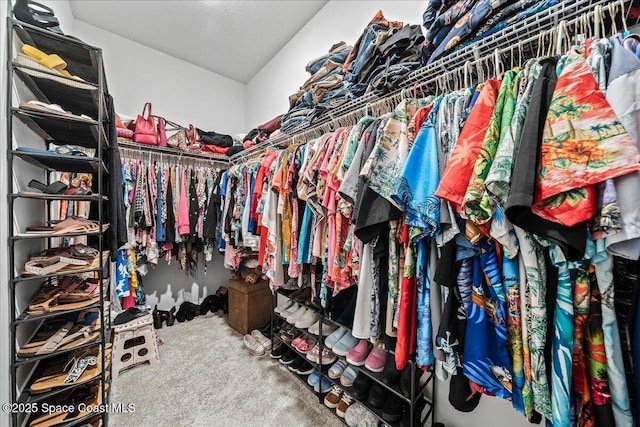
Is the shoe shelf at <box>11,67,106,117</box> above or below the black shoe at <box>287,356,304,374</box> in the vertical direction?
above

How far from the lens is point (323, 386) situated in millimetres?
1455

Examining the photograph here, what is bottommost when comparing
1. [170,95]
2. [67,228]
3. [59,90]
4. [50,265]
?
[50,265]

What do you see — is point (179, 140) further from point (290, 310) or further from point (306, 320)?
point (306, 320)

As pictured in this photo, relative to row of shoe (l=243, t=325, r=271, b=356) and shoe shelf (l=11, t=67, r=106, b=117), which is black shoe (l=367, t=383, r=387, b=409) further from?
shoe shelf (l=11, t=67, r=106, b=117)

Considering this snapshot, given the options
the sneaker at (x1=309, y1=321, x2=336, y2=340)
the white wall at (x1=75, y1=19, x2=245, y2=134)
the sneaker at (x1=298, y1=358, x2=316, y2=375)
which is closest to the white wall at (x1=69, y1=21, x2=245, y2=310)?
the white wall at (x1=75, y1=19, x2=245, y2=134)

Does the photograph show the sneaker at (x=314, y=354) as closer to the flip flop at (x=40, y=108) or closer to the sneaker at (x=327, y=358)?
the sneaker at (x=327, y=358)

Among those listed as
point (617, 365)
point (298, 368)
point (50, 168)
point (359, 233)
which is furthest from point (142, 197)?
point (617, 365)

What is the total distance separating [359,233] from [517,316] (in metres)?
0.44

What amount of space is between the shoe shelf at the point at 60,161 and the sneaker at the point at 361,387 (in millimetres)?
1697

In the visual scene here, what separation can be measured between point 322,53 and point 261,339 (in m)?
2.50

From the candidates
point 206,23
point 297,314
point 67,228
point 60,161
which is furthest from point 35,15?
point 297,314

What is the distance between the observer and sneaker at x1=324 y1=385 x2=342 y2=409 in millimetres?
1349

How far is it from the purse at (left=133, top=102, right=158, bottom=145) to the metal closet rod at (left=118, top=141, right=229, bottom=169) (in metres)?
0.10

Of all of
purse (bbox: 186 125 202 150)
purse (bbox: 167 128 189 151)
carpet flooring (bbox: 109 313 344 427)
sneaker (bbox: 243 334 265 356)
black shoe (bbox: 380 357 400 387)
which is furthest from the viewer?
purse (bbox: 186 125 202 150)
